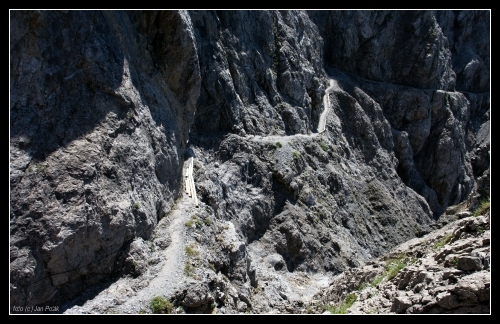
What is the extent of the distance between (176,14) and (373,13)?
41.0 meters

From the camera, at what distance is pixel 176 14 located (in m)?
26.3

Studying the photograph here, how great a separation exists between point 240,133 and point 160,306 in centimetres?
1990

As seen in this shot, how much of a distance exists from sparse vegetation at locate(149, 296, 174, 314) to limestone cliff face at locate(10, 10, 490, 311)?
2.45 m

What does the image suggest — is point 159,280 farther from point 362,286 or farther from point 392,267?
point 392,267

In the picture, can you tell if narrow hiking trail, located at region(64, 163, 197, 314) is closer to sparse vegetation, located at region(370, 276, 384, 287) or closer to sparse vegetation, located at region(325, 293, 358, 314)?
sparse vegetation, located at region(325, 293, 358, 314)

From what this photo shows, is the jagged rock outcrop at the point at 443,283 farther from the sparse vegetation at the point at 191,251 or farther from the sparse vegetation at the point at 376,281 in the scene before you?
the sparse vegetation at the point at 191,251

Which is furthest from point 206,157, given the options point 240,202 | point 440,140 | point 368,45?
point 440,140

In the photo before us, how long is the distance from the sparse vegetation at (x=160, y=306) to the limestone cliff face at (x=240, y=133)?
2.45m

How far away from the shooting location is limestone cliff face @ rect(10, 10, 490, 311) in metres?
17.7

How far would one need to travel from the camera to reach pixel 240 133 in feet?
118

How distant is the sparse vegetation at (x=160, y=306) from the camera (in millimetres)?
17587

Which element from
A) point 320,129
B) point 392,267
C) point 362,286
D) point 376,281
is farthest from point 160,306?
point 320,129

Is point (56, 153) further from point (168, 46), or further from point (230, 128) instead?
point (230, 128)

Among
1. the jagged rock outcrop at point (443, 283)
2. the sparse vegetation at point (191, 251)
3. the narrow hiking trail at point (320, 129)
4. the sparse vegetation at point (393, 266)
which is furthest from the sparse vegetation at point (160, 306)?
the narrow hiking trail at point (320, 129)
